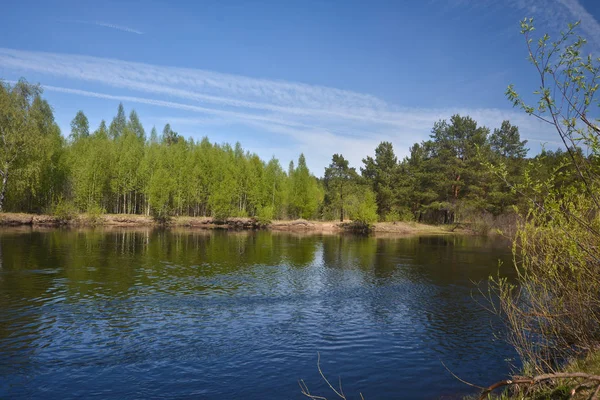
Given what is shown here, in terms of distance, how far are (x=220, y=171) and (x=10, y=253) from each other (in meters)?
67.6

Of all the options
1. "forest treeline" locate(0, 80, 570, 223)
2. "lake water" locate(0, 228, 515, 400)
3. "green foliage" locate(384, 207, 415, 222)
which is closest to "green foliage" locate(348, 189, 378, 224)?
"forest treeline" locate(0, 80, 570, 223)

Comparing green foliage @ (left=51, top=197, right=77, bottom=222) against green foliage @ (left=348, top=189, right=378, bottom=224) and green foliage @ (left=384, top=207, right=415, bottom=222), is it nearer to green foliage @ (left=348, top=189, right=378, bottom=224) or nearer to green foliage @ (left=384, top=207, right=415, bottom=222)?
green foliage @ (left=348, top=189, right=378, bottom=224)

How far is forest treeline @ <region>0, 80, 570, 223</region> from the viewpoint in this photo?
83.3 meters

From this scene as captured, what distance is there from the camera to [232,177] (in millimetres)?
105688

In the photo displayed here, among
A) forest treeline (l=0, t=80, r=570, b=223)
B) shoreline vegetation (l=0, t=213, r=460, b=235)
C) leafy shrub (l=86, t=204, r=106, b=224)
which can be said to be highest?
forest treeline (l=0, t=80, r=570, b=223)

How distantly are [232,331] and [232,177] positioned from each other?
8681 cm

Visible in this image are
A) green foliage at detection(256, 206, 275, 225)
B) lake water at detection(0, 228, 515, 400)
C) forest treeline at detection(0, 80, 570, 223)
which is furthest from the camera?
green foliage at detection(256, 206, 275, 225)

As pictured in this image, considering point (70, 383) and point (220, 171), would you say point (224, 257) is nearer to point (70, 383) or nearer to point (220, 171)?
point (70, 383)

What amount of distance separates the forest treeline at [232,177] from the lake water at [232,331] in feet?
174

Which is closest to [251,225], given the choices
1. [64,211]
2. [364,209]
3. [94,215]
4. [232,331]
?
[364,209]

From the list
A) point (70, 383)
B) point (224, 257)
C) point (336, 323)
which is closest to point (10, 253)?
point (224, 257)

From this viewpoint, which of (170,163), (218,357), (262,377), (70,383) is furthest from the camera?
(170,163)

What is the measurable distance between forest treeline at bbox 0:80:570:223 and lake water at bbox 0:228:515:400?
53173 mm

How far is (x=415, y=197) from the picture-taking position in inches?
4235
